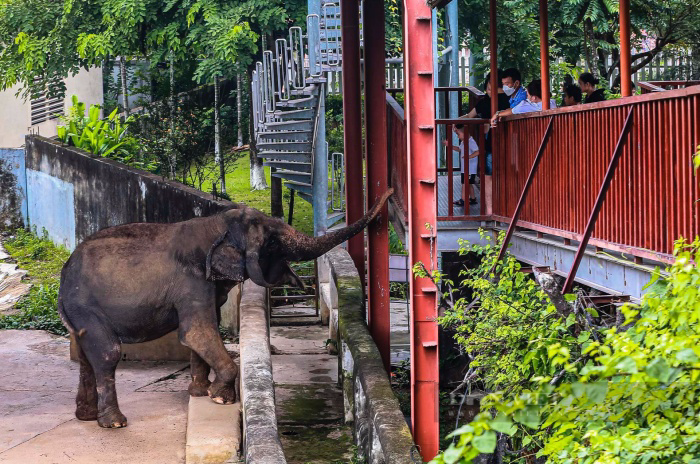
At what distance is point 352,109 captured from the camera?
11453mm

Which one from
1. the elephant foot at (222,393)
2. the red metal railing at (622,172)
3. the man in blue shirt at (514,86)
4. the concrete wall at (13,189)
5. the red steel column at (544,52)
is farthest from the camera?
the concrete wall at (13,189)

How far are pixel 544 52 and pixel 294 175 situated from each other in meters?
8.63

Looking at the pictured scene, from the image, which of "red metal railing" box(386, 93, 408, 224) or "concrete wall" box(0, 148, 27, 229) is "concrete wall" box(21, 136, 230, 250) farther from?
"red metal railing" box(386, 93, 408, 224)

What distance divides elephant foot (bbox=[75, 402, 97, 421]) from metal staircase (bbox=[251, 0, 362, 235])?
5.94 metres

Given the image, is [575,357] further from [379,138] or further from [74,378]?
[74,378]

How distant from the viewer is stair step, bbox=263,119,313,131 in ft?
53.5

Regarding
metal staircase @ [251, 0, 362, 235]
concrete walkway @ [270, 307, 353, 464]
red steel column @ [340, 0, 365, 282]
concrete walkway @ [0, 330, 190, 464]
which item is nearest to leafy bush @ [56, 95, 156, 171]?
metal staircase @ [251, 0, 362, 235]

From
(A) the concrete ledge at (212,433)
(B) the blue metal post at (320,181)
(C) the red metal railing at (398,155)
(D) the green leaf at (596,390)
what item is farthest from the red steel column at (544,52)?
(B) the blue metal post at (320,181)

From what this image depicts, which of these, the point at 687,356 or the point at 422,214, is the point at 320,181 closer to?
the point at 422,214

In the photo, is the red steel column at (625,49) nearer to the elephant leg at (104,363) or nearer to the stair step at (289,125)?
the elephant leg at (104,363)

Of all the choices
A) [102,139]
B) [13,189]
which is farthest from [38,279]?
[13,189]

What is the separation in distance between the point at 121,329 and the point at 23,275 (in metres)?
7.23

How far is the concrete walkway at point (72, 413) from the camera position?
8594 millimetres

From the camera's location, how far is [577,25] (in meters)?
19.7
